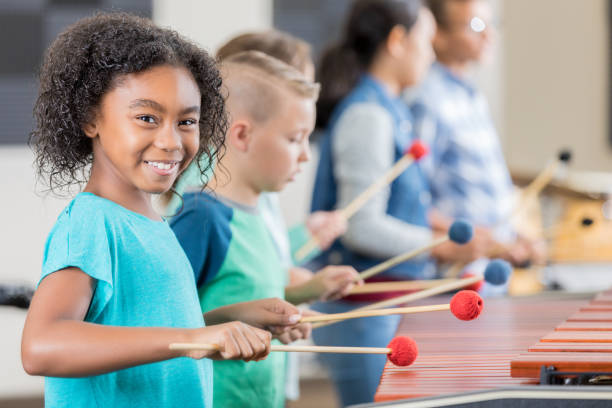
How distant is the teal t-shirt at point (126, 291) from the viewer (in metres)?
0.95

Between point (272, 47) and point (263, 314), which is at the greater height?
point (272, 47)

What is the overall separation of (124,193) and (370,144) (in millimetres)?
1084

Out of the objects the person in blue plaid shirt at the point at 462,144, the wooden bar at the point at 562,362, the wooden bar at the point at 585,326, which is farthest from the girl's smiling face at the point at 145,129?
the person in blue plaid shirt at the point at 462,144

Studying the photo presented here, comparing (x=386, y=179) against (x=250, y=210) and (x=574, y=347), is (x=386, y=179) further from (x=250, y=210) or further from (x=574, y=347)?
(x=574, y=347)

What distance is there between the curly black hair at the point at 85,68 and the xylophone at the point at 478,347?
1.33 ft

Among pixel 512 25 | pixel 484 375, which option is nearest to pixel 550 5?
pixel 512 25

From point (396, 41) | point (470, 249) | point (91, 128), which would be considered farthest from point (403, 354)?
point (396, 41)

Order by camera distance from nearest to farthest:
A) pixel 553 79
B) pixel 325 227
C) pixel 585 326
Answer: pixel 585 326 → pixel 325 227 → pixel 553 79

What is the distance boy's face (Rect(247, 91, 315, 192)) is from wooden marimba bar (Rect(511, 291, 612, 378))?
1.39 ft

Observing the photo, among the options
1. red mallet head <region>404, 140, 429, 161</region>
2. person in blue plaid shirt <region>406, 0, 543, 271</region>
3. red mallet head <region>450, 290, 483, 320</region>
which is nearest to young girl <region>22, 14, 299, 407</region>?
red mallet head <region>450, 290, 483, 320</region>

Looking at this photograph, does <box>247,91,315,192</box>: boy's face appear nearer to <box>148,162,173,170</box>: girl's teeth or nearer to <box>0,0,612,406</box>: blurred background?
<box>148,162,173,170</box>: girl's teeth

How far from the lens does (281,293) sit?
1380 millimetres

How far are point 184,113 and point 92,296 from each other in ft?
0.70

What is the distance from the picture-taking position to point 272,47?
1695mm
